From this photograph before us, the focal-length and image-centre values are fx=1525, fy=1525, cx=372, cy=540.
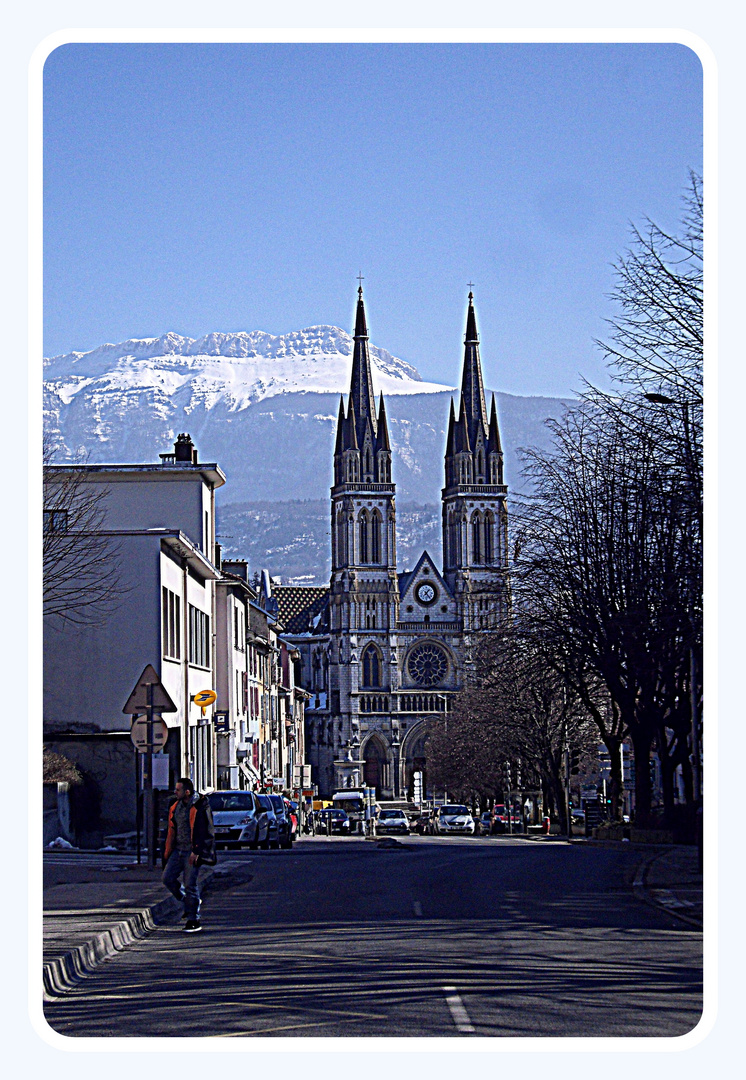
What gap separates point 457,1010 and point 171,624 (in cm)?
2962

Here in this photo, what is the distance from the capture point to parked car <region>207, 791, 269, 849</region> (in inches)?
1341

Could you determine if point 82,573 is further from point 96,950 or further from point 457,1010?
point 457,1010

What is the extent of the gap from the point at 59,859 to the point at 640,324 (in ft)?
46.3

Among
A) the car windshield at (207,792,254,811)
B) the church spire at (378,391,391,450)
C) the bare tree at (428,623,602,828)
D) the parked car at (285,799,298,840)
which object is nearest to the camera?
the car windshield at (207,792,254,811)

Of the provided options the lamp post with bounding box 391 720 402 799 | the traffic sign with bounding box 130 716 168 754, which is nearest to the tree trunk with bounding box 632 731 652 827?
the traffic sign with bounding box 130 716 168 754

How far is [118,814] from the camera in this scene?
113ft

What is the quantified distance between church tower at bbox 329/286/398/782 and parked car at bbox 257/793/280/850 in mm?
126270

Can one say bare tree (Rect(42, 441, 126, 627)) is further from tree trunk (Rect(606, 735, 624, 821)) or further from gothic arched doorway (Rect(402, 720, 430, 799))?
gothic arched doorway (Rect(402, 720, 430, 799))

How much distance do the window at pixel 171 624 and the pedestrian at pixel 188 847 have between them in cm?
2101

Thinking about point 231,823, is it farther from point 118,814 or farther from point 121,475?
point 121,475

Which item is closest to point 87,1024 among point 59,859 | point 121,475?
point 59,859

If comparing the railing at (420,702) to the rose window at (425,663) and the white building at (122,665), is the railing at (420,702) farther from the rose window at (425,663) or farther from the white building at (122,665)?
the white building at (122,665)

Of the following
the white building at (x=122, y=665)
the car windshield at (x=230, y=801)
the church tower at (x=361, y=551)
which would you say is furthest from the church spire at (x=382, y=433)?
the car windshield at (x=230, y=801)

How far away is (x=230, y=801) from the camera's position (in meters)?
35.1
